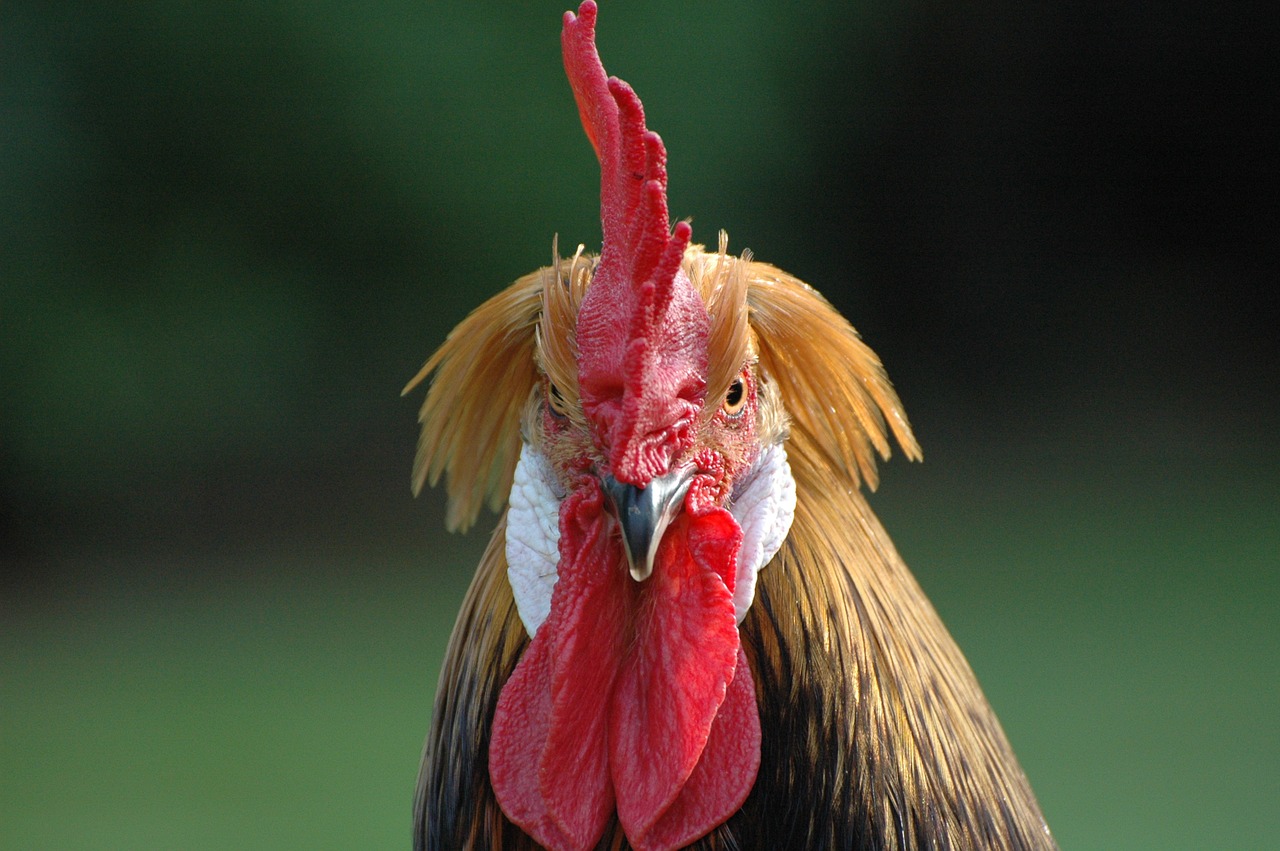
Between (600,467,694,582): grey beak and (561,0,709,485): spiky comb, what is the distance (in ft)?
0.06

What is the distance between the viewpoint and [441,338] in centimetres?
545

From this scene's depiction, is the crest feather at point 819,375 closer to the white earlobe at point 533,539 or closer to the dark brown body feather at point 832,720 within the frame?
the dark brown body feather at point 832,720

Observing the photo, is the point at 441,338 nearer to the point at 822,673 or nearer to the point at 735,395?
the point at 735,395

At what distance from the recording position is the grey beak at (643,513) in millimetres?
1497

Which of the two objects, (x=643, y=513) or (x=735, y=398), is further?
(x=735, y=398)

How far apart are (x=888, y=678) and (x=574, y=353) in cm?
64

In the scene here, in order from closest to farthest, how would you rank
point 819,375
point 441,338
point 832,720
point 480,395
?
point 832,720 → point 819,375 → point 480,395 → point 441,338

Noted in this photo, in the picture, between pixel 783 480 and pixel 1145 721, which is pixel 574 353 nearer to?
pixel 783 480

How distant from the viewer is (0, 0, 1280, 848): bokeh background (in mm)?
4238

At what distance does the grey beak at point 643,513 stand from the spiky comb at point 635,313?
0.06 ft

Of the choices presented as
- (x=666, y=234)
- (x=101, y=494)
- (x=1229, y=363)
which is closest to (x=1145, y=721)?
(x=1229, y=363)

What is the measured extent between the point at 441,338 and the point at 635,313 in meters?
4.01

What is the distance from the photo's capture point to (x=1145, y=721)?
13.6ft

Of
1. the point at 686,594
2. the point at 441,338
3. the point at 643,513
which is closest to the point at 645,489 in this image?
the point at 643,513
